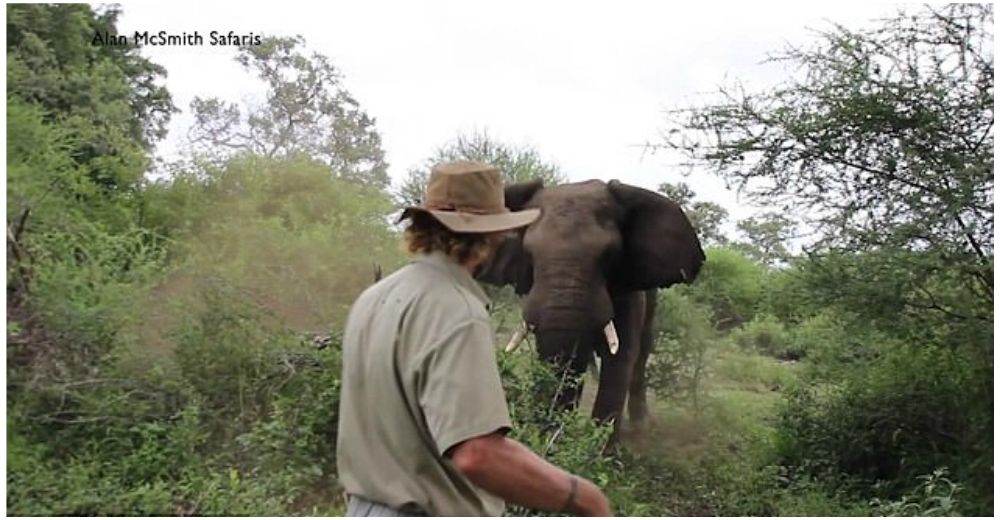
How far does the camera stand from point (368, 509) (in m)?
2.00

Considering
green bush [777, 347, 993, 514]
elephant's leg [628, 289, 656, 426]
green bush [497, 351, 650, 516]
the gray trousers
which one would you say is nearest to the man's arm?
the gray trousers

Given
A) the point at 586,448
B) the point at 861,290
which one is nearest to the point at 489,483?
the point at 586,448

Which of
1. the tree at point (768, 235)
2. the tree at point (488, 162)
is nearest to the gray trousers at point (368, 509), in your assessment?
the tree at point (488, 162)

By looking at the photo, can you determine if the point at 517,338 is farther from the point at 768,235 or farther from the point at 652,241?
the point at 768,235

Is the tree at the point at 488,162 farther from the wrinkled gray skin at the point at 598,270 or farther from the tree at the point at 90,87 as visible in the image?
the tree at the point at 90,87

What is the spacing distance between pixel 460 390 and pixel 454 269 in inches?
9.7

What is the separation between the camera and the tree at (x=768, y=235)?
211 inches

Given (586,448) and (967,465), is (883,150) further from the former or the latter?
(586,448)

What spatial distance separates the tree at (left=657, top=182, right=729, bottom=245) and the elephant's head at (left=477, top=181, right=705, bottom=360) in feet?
0.18

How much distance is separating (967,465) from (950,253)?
0.80 metres

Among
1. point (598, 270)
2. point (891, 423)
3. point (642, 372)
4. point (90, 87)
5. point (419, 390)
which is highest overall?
point (90, 87)

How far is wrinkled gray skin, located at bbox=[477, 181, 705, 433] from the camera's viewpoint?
5.19m

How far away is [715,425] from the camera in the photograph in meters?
5.47

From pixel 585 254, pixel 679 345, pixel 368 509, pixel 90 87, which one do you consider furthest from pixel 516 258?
pixel 368 509
